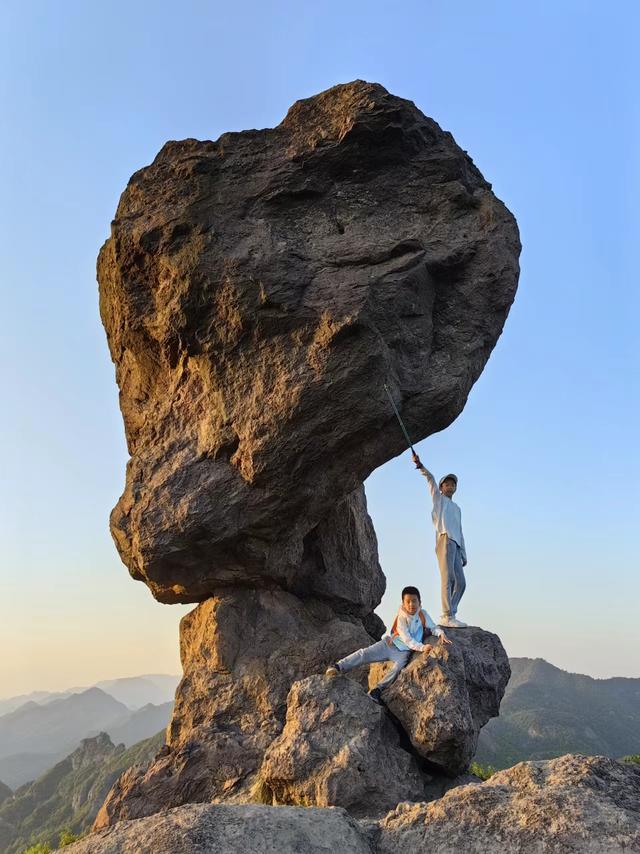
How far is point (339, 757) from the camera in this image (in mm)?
8219

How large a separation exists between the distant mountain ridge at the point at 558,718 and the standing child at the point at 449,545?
115ft

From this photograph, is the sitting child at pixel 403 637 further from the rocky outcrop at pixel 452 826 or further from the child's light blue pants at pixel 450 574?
the rocky outcrop at pixel 452 826

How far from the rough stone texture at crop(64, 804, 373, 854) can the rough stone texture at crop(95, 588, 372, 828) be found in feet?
13.9

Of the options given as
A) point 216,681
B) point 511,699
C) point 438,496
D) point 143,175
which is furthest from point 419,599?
point 511,699

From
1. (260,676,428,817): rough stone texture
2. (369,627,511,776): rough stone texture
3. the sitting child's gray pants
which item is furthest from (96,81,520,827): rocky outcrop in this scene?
(369,627,511,776): rough stone texture

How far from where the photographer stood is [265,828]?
5188mm

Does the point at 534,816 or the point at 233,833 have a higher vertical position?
the point at 534,816

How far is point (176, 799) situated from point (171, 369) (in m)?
8.36

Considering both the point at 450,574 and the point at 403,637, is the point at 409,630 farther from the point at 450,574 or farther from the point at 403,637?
the point at 450,574

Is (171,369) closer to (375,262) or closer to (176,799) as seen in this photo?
(375,262)

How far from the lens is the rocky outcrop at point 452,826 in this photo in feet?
16.2

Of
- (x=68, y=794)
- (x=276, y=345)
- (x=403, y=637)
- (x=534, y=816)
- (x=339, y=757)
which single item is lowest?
(x=68, y=794)

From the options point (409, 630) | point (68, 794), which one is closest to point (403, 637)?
point (409, 630)

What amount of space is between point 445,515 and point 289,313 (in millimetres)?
4730
